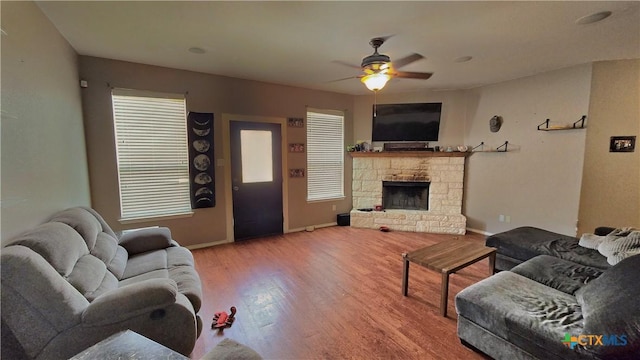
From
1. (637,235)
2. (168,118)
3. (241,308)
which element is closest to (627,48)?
(637,235)

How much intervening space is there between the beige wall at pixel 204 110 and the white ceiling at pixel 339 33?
20 centimetres

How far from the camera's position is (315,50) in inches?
118

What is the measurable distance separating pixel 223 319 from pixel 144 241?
1145 millimetres

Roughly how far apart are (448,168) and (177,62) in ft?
15.3

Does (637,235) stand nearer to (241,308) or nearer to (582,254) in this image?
(582,254)

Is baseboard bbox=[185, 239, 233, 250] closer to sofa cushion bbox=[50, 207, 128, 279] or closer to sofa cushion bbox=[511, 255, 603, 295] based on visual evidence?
sofa cushion bbox=[50, 207, 128, 279]

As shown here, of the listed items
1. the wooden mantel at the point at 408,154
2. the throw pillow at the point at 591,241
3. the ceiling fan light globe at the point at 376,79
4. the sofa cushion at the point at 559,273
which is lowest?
the sofa cushion at the point at 559,273

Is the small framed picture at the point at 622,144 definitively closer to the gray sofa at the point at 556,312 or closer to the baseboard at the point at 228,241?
the gray sofa at the point at 556,312

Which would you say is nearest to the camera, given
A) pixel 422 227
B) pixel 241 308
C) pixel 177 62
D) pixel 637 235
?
pixel 637 235

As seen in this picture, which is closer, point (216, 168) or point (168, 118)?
point (168, 118)

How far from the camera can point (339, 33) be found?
102 inches

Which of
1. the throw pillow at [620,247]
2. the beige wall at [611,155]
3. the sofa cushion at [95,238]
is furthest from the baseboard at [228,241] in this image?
the beige wall at [611,155]

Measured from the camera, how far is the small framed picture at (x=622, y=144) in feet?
10.9

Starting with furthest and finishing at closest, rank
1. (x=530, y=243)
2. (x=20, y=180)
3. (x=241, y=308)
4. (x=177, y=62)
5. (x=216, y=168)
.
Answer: (x=216, y=168) < (x=177, y=62) < (x=530, y=243) < (x=241, y=308) < (x=20, y=180)
